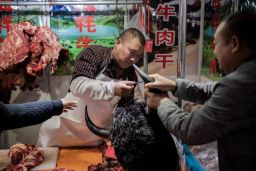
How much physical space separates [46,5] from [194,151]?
5.94ft

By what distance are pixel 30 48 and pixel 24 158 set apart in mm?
902

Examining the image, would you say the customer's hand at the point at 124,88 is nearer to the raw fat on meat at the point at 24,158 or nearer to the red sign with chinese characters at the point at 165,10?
the raw fat on meat at the point at 24,158

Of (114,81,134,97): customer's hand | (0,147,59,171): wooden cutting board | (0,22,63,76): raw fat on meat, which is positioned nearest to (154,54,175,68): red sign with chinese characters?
(0,22,63,76): raw fat on meat

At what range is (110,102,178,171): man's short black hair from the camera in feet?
3.75

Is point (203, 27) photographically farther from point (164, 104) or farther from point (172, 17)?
point (164, 104)

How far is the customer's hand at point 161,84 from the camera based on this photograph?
1.19 m

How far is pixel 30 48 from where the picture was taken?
2.55 m

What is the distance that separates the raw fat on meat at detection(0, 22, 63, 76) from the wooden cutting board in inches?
25.0

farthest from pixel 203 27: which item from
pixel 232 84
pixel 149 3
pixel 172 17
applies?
pixel 232 84

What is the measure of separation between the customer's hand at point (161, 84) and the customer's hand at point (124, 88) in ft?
1.29

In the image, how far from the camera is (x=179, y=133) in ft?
3.41

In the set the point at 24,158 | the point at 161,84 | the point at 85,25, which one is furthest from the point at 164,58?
the point at 161,84

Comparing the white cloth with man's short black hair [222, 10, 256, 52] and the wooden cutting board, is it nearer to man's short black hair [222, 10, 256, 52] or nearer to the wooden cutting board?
the wooden cutting board

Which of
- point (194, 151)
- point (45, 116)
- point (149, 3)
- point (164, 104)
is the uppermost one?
point (149, 3)
